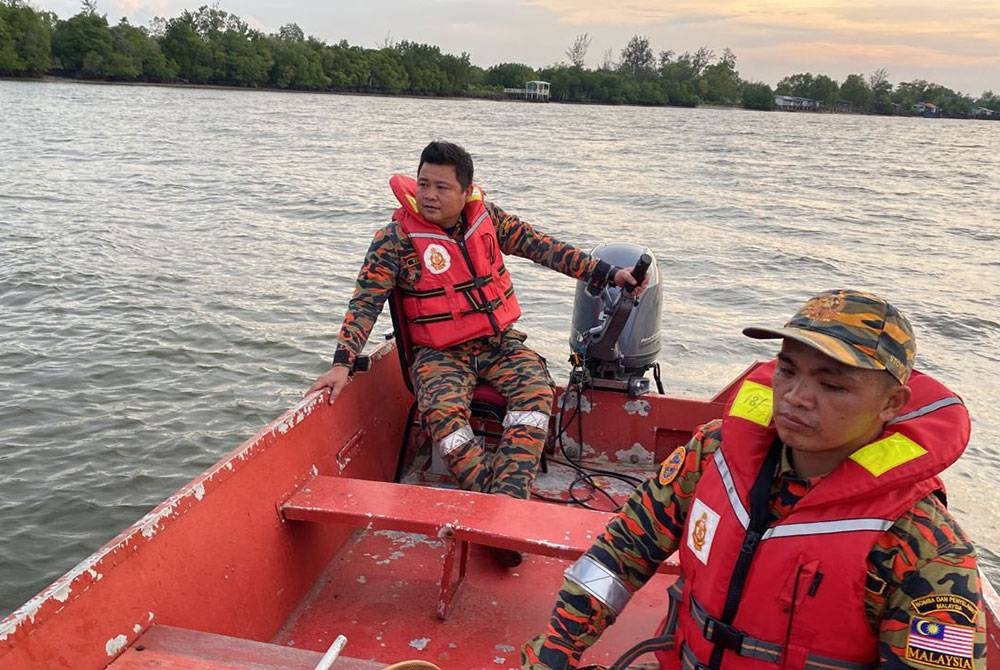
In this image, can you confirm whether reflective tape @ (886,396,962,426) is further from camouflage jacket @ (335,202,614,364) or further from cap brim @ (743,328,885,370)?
camouflage jacket @ (335,202,614,364)

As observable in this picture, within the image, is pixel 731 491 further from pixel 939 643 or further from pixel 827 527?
pixel 939 643

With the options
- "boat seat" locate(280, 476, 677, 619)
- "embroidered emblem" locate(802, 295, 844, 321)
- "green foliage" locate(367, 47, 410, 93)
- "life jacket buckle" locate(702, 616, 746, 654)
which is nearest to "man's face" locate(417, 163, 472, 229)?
"boat seat" locate(280, 476, 677, 619)

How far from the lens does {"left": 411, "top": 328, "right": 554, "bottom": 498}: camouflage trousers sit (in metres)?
3.55

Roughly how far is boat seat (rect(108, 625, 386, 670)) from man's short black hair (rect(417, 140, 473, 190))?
2.17m

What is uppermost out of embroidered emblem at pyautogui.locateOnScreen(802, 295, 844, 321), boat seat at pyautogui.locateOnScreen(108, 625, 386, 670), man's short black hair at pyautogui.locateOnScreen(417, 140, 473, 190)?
man's short black hair at pyautogui.locateOnScreen(417, 140, 473, 190)

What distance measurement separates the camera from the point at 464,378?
3.84 metres

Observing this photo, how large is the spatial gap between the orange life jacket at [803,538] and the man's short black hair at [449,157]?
7.13 ft

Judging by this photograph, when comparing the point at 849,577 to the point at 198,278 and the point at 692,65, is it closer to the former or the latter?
the point at 198,278

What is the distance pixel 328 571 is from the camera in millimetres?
3363

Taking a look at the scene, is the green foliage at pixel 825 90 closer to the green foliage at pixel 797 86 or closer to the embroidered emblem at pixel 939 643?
the green foliage at pixel 797 86

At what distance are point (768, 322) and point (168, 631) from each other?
890cm

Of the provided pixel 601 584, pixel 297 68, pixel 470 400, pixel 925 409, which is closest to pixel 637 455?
pixel 470 400

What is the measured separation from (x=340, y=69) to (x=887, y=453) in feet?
282

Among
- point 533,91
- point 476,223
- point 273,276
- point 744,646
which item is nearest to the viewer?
point 744,646
